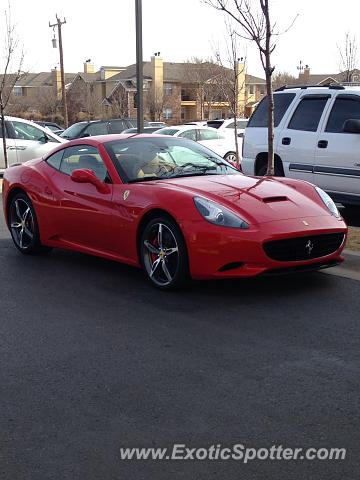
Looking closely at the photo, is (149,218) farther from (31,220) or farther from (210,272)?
(31,220)

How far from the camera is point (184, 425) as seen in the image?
3426 millimetres

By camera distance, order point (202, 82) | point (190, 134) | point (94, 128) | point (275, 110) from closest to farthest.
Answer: point (275, 110) < point (190, 134) < point (94, 128) < point (202, 82)

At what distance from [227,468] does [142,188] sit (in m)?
3.61

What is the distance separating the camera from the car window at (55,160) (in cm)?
749

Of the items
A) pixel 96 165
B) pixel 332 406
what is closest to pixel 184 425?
pixel 332 406

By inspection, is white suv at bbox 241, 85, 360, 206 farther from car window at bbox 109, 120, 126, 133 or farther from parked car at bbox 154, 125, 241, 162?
car window at bbox 109, 120, 126, 133

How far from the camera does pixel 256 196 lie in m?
5.98

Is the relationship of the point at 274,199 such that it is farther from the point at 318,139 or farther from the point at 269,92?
the point at 318,139

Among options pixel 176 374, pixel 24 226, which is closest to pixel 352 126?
pixel 24 226

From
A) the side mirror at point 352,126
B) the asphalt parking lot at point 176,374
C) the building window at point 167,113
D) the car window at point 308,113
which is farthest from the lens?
the building window at point 167,113

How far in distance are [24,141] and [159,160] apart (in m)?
11.6

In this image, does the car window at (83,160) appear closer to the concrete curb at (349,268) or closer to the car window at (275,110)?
the concrete curb at (349,268)

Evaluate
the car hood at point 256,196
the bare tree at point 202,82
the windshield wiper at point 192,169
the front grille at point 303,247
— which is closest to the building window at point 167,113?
the bare tree at point 202,82

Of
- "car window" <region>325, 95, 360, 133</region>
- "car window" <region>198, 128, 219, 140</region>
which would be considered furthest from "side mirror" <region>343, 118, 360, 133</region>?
"car window" <region>198, 128, 219, 140</region>
